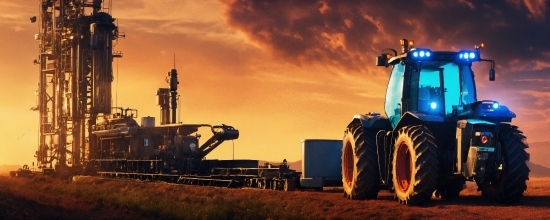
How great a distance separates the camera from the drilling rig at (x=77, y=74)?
53844 mm

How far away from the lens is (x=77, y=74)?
5369 cm

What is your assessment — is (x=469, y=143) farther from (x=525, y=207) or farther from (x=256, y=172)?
(x=256, y=172)

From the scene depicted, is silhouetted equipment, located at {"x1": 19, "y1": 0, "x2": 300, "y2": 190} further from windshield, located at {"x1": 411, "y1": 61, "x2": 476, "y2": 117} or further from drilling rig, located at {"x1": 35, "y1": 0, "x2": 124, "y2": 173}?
windshield, located at {"x1": 411, "y1": 61, "x2": 476, "y2": 117}

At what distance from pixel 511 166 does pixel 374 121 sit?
15.0ft

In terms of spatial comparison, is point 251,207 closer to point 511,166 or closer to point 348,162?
point 348,162

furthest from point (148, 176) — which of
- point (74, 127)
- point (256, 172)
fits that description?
point (74, 127)

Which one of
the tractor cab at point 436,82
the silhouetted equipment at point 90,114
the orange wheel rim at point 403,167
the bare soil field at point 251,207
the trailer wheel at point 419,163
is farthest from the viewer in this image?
the silhouetted equipment at point 90,114

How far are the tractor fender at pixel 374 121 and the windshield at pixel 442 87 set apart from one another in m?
1.30

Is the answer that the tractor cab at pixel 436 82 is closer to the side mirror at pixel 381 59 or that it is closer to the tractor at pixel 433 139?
the tractor at pixel 433 139

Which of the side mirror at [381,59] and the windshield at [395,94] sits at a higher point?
the side mirror at [381,59]

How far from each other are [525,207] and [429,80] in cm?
491

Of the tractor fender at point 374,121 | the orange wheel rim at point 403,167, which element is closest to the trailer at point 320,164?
the tractor fender at point 374,121

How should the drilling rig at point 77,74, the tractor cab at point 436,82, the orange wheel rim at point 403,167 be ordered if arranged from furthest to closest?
the drilling rig at point 77,74, the tractor cab at point 436,82, the orange wheel rim at point 403,167

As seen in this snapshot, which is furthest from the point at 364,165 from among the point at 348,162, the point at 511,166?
the point at 511,166
